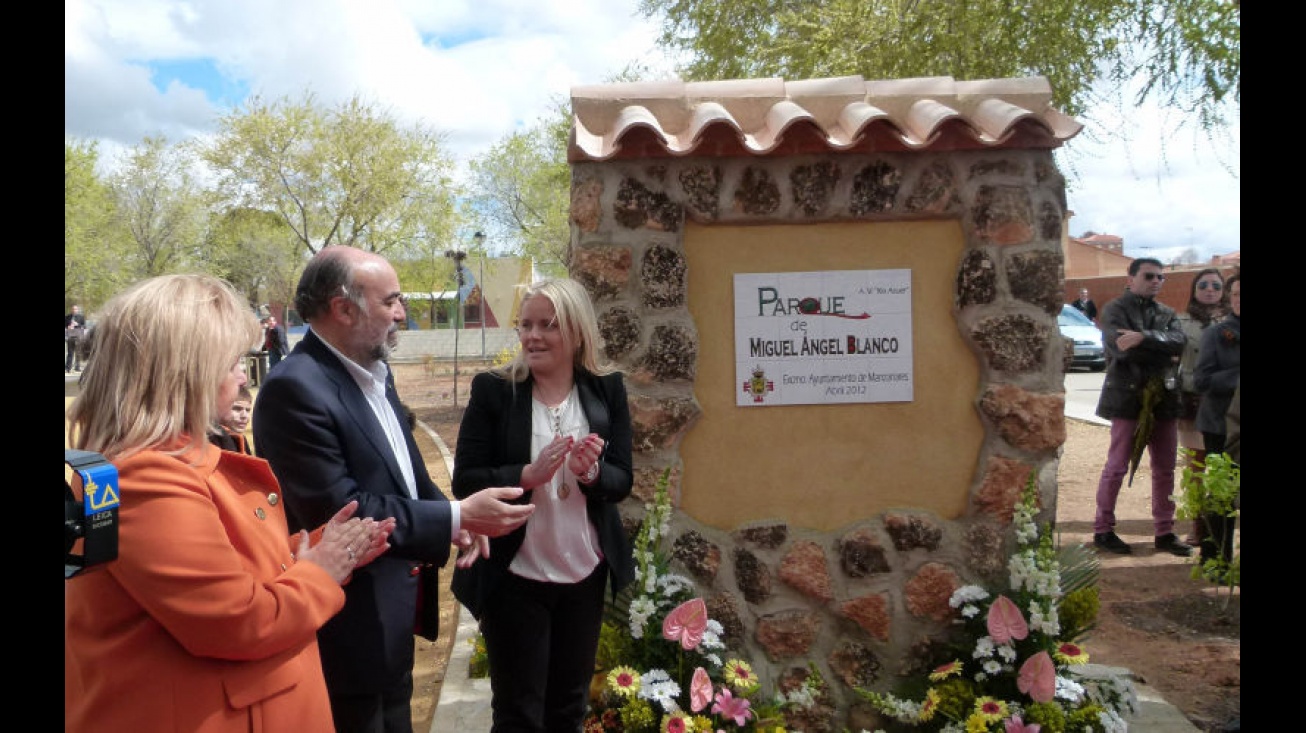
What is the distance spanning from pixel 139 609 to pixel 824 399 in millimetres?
2567

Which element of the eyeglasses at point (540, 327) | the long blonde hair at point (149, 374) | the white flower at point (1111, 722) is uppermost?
the eyeglasses at point (540, 327)

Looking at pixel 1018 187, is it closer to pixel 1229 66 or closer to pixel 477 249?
pixel 1229 66

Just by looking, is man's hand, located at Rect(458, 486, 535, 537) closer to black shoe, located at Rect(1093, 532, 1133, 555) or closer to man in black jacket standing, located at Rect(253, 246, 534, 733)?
man in black jacket standing, located at Rect(253, 246, 534, 733)

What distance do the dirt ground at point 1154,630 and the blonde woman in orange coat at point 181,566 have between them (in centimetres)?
256

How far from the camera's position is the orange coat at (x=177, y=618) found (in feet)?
5.51

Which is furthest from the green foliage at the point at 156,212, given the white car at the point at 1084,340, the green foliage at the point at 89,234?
the white car at the point at 1084,340

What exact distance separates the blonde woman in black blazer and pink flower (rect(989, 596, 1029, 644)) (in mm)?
1416

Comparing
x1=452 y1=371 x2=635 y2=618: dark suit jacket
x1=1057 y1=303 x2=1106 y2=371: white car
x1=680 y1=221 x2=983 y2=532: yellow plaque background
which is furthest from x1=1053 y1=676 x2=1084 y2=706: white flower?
x1=1057 y1=303 x2=1106 y2=371: white car

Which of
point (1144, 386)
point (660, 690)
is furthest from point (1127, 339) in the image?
point (660, 690)

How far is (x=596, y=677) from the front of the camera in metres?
3.58

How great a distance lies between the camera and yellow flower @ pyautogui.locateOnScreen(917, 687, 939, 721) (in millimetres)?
3443

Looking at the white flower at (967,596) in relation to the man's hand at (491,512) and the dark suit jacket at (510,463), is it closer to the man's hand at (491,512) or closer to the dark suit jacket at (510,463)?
the dark suit jacket at (510,463)

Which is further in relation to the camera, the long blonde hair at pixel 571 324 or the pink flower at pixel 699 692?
the pink flower at pixel 699 692
